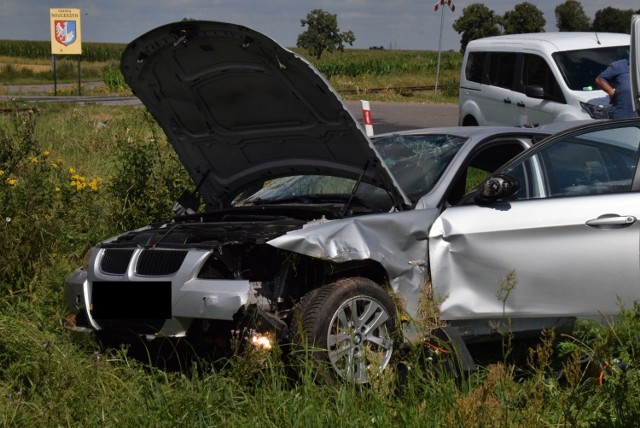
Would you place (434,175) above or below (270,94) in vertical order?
below

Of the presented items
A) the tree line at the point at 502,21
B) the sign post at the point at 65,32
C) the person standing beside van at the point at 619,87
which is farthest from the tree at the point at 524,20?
the person standing beside van at the point at 619,87

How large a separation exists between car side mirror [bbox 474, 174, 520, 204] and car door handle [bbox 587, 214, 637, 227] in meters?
0.45

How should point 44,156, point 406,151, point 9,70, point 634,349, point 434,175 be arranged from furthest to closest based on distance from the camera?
point 9,70 → point 44,156 → point 406,151 → point 434,175 → point 634,349

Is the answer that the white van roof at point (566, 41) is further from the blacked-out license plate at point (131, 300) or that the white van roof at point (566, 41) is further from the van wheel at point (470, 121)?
the blacked-out license plate at point (131, 300)

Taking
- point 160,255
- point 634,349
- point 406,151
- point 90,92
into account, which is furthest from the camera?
point 90,92

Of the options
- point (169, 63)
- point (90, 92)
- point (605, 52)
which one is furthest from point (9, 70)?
point (169, 63)

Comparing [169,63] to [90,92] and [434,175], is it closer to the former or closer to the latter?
[434,175]

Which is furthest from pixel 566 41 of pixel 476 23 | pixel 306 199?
pixel 476 23

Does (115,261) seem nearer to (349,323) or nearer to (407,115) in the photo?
(349,323)

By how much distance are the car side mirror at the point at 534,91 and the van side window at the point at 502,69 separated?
881 mm

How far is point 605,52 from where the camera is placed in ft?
40.8

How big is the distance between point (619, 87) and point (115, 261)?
708 centimetres

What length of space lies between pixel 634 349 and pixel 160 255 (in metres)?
2.45

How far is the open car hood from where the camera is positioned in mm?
5473
